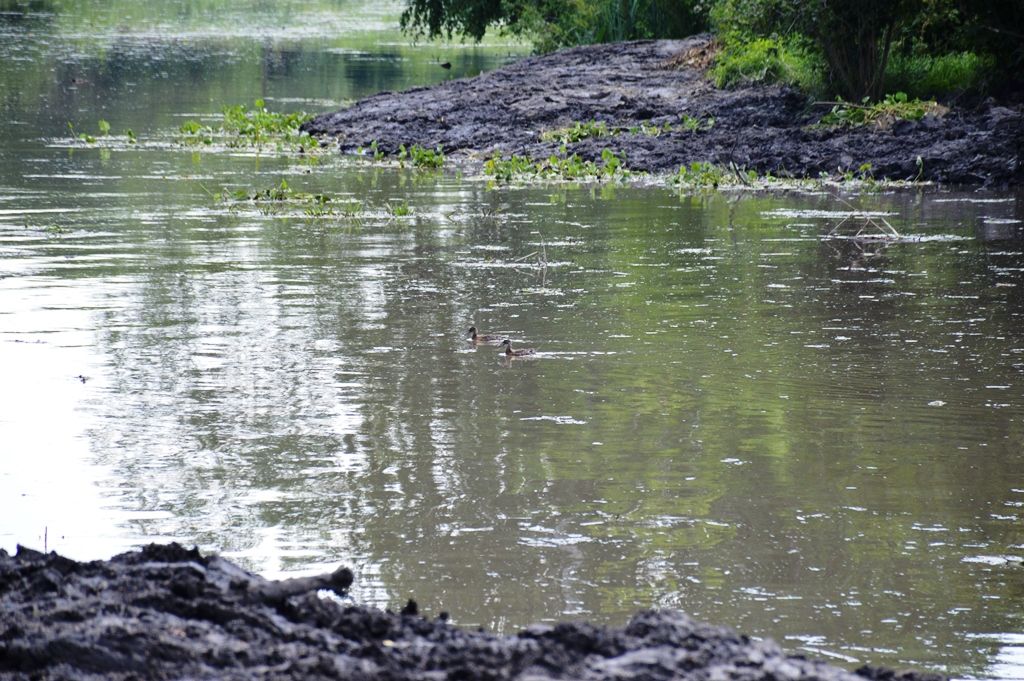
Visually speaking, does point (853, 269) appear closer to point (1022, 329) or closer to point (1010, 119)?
point (1022, 329)

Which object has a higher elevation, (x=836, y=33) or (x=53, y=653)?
(x=836, y=33)

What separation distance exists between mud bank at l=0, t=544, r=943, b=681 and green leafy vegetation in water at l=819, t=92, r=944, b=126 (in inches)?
707

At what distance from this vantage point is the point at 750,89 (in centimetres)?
2536

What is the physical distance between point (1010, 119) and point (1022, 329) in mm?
10388

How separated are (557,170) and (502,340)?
10674 millimetres

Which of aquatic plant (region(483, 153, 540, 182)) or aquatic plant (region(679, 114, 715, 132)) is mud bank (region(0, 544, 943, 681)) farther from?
aquatic plant (region(679, 114, 715, 132))

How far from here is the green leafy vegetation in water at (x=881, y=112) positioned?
71.6ft

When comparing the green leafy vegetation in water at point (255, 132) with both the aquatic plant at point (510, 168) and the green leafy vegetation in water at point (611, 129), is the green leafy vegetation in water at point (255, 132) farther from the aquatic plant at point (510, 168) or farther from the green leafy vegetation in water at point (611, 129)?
the aquatic plant at point (510, 168)

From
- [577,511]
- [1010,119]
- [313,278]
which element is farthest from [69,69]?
[577,511]

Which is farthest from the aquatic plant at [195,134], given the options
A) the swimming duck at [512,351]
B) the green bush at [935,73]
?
the swimming duck at [512,351]

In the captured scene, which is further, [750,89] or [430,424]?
[750,89]

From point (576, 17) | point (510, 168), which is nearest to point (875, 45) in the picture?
point (510, 168)

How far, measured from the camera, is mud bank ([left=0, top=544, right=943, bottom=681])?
14.0 feet

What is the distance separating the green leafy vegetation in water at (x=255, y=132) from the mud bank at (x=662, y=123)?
1.38 feet
